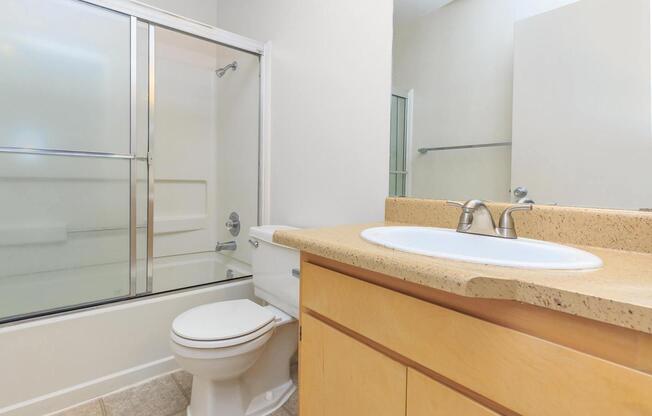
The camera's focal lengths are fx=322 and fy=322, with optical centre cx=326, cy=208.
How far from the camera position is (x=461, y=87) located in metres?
1.15

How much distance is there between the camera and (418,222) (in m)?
1.19

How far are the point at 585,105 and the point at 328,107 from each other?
1.02 meters

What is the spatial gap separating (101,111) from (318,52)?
4.49 ft

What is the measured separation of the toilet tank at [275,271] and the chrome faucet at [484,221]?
733 millimetres

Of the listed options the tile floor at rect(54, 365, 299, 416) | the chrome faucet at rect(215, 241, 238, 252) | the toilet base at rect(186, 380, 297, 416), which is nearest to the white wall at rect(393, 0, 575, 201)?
the toilet base at rect(186, 380, 297, 416)

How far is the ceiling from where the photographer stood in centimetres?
122

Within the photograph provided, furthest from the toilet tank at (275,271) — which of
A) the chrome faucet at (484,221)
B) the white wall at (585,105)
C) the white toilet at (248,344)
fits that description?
the white wall at (585,105)

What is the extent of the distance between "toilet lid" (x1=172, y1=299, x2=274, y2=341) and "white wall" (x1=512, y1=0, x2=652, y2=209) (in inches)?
42.0

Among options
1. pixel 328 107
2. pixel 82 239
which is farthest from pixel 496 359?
pixel 82 239

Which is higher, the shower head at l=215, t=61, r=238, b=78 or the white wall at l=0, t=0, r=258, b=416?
the shower head at l=215, t=61, r=238, b=78

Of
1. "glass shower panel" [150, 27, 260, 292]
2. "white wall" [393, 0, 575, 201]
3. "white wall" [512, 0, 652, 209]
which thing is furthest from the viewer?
"glass shower panel" [150, 27, 260, 292]

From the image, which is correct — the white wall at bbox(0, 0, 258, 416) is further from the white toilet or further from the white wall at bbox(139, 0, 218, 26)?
the white toilet

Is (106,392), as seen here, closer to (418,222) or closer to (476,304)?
(418,222)

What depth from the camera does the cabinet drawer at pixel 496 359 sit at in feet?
1.36
